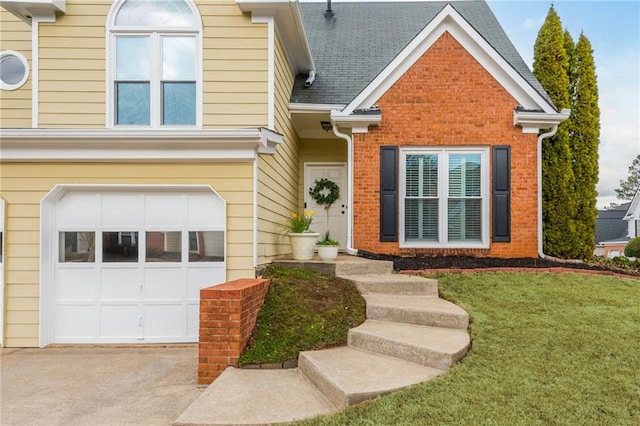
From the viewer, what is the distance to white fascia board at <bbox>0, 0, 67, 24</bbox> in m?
5.59

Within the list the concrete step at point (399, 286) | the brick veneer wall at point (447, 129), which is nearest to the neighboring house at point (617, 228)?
the brick veneer wall at point (447, 129)

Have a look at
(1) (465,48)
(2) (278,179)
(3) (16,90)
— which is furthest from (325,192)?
(3) (16,90)

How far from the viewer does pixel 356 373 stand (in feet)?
11.8

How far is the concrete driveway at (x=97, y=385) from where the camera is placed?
342 centimetres

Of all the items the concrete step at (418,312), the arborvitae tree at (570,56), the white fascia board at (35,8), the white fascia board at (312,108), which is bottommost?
the concrete step at (418,312)

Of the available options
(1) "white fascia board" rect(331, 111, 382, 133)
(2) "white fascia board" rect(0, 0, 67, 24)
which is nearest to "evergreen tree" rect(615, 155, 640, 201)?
(1) "white fascia board" rect(331, 111, 382, 133)

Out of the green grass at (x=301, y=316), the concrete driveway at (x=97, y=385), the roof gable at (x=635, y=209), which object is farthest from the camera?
the roof gable at (x=635, y=209)

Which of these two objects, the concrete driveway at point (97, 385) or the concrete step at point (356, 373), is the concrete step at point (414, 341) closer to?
the concrete step at point (356, 373)

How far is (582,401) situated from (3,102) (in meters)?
8.01

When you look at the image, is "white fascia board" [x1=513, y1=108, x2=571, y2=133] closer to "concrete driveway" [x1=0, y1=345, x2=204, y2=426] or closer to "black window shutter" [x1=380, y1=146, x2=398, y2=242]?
"black window shutter" [x1=380, y1=146, x2=398, y2=242]

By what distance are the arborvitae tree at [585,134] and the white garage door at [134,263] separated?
8021mm

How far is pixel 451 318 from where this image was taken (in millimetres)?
4727

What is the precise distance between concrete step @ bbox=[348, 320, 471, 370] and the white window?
3.46 m

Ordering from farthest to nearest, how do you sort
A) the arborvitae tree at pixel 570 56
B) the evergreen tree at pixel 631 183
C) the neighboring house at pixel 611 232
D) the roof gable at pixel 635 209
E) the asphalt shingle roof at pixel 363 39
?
the evergreen tree at pixel 631 183 < the neighboring house at pixel 611 232 < the roof gable at pixel 635 209 < the arborvitae tree at pixel 570 56 < the asphalt shingle roof at pixel 363 39
